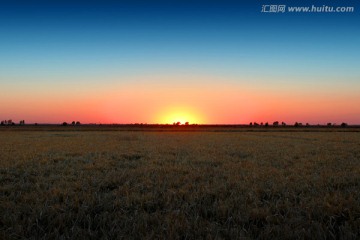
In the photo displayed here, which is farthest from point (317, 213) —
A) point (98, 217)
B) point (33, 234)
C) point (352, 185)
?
point (33, 234)

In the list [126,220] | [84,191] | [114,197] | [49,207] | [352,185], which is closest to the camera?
[126,220]

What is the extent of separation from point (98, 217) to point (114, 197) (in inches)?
56.0

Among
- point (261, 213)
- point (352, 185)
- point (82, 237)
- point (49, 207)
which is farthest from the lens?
point (352, 185)

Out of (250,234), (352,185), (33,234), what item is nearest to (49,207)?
(33,234)

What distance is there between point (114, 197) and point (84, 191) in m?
0.95

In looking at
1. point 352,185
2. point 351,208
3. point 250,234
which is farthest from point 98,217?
point 352,185

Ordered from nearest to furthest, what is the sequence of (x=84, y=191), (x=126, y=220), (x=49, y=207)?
1. (x=126, y=220)
2. (x=49, y=207)
3. (x=84, y=191)

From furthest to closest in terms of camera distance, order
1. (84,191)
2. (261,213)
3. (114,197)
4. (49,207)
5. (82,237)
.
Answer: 1. (84,191)
2. (114,197)
3. (49,207)
4. (261,213)
5. (82,237)

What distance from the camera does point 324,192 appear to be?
268 inches

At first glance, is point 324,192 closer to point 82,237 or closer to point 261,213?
point 261,213

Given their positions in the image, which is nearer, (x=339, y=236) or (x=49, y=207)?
(x=339, y=236)

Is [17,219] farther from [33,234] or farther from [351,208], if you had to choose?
[351,208]

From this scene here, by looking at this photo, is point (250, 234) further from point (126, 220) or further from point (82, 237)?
point (82, 237)

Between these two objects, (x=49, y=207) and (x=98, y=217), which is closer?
(x=98, y=217)
